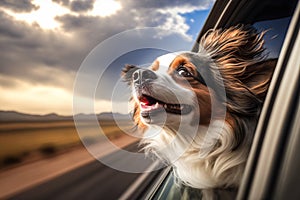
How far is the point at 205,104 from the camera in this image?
59.4 inches

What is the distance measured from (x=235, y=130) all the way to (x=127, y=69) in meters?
0.52

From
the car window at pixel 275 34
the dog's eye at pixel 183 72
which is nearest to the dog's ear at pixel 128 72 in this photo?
the dog's eye at pixel 183 72

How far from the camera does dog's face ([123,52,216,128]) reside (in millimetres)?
1455

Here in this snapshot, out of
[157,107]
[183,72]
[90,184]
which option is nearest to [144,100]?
[157,107]

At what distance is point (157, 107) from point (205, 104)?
8.4 inches

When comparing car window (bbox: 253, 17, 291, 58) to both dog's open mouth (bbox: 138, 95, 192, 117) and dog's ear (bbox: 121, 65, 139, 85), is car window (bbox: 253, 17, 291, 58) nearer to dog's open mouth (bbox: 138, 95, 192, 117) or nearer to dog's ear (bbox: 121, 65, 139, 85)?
dog's open mouth (bbox: 138, 95, 192, 117)

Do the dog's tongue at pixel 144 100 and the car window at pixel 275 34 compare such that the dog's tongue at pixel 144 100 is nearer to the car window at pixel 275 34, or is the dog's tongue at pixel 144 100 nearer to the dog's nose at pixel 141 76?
the dog's nose at pixel 141 76

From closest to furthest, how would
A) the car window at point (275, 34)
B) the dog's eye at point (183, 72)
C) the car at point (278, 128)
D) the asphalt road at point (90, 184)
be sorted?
the car at point (278, 128) → the asphalt road at point (90, 184) → the car window at point (275, 34) → the dog's eye at point (183, 72)

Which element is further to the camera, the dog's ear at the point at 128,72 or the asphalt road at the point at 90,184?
the dog's ear at the point at 128,72

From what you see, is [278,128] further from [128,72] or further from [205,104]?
[128,72]

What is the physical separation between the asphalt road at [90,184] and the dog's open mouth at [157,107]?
0.19m

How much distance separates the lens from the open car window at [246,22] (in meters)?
1.40

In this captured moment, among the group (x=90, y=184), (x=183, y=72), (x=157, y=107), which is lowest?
(x=90, y=184)

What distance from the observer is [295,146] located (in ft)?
3.70
